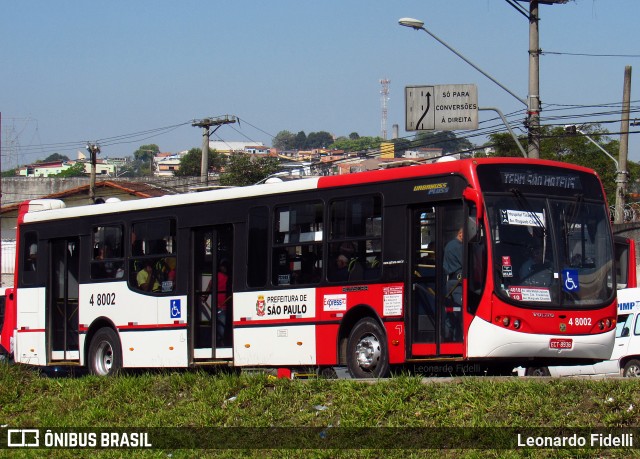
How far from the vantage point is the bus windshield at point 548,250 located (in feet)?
41.3

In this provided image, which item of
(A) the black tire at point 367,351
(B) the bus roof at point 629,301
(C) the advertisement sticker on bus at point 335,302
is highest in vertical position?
(C) the advertisement sticker on bus at point 335,302

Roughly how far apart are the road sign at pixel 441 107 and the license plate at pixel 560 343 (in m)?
15.9

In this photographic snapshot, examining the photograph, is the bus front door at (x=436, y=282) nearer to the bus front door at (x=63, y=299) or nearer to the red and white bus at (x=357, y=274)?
the red and white bus at (x=357, y=274)

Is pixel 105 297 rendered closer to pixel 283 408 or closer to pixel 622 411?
pixel 283 408

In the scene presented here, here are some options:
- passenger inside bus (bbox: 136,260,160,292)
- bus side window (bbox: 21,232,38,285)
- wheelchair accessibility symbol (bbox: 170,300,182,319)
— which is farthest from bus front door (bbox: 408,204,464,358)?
bus side window (bbox: 21,232,38,285)

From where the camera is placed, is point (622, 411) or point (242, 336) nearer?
point (622, 411)

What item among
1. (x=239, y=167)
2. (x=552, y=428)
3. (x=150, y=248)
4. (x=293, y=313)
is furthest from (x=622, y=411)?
(x=239, y=167)

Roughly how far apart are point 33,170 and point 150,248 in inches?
6771

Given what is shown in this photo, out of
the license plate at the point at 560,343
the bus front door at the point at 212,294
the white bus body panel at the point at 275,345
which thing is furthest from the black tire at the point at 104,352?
the license plate at the point at 560,343

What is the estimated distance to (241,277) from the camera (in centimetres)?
1606

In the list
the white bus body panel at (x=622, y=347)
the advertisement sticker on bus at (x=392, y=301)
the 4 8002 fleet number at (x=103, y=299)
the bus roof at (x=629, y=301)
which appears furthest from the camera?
the bus roof at (x=629, y=301)

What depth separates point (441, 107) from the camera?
95.7ft

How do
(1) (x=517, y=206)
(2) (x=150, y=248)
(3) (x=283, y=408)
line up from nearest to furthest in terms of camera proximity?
(3) (x=283, y=408)
(1) (x=517, y=206)
(2) (x=150, y=248)

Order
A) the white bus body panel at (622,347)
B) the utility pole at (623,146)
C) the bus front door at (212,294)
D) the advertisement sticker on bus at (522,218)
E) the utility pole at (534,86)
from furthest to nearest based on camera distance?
the utility pole at (623,146)
the utility pole at (534,86)
the white bus body panel at (622,347)
the bus front door at (212,294)
the advertisement sticker on bus at (522,218)
